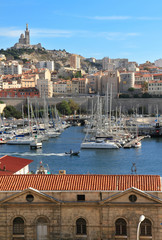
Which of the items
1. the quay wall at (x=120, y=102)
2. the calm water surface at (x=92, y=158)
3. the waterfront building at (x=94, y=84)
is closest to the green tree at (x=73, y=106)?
the quay wall at (x=120, y=102)

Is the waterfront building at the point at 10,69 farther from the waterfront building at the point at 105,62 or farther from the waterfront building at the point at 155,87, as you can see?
the waterfront building at the point at 155,87

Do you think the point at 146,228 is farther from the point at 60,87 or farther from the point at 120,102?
the point at 60,87

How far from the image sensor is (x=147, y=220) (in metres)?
12.8

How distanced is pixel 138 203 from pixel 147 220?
53 centimetres

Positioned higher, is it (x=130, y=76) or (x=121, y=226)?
(x=130, y=76)

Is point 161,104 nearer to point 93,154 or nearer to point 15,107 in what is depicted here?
point 15,107

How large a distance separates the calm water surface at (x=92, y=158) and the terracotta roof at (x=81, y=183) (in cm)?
1400

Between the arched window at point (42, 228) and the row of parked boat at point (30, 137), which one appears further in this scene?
the row of parked boat at point (30, 137)

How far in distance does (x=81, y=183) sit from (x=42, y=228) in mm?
1662

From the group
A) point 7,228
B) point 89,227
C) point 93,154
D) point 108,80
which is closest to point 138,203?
point 89,227

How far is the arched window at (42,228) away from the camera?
1290cm

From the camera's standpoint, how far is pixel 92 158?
34531mm

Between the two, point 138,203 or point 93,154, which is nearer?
point 138,203

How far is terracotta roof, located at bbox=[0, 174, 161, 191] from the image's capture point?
13.1 metres
